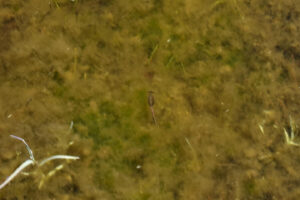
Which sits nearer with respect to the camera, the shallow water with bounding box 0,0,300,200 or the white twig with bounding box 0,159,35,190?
the white twig with bounding box 0,159,35,190

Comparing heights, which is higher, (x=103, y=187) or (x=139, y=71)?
(x=139, y=71)

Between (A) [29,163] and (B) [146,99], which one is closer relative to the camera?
(A) [29,163]

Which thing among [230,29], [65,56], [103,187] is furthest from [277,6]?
[103,187]

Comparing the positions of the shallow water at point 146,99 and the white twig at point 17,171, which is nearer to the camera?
the white twig at point 17,171

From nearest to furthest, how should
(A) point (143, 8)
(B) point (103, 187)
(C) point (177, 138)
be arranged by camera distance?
1. (B) point (103, 187)
2. (C) point (177, 138)
3. (A) point (143, 8)

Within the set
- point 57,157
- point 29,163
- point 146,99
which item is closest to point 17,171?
point 29,163

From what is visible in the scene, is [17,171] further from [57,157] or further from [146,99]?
[146,99]

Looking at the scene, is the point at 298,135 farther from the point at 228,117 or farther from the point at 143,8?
the point at 143,8

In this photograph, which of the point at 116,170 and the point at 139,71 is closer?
the point at 116,170
